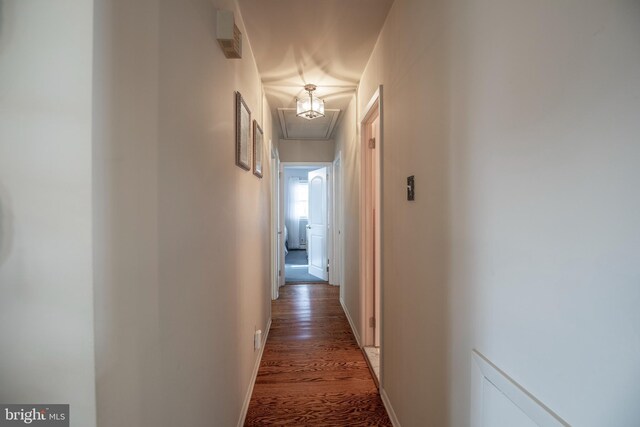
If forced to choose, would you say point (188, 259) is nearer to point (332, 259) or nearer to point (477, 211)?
point (477, 211)

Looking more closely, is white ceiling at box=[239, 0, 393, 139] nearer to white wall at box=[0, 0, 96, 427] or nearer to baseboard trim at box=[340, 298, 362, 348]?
white wall at box=[0, 0, 96, 427]

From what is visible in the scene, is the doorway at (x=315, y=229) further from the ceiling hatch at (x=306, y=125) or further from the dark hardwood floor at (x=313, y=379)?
the dark hardwood floor at (x=313, y=379)

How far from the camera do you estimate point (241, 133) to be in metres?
1.68

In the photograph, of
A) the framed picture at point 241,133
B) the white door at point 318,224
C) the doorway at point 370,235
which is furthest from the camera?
the white door at point 318,224

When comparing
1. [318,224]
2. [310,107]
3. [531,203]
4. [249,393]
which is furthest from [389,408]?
[318,224]

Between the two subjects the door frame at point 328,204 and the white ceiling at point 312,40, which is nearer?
the white ceiling at point 312,40

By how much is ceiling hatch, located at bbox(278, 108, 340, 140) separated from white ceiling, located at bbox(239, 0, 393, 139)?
59cm

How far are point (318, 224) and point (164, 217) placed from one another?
445cm

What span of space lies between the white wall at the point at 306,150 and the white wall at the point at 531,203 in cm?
339

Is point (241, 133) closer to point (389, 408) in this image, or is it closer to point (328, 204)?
point (389, 408)

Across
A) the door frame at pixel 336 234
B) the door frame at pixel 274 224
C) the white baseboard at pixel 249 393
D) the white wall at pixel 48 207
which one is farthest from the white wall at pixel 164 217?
the door frame at pixel 336 234

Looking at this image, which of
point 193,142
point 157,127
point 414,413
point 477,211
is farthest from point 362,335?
point 157,127

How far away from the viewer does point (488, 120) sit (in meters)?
0.81

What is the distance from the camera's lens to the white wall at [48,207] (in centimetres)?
53
